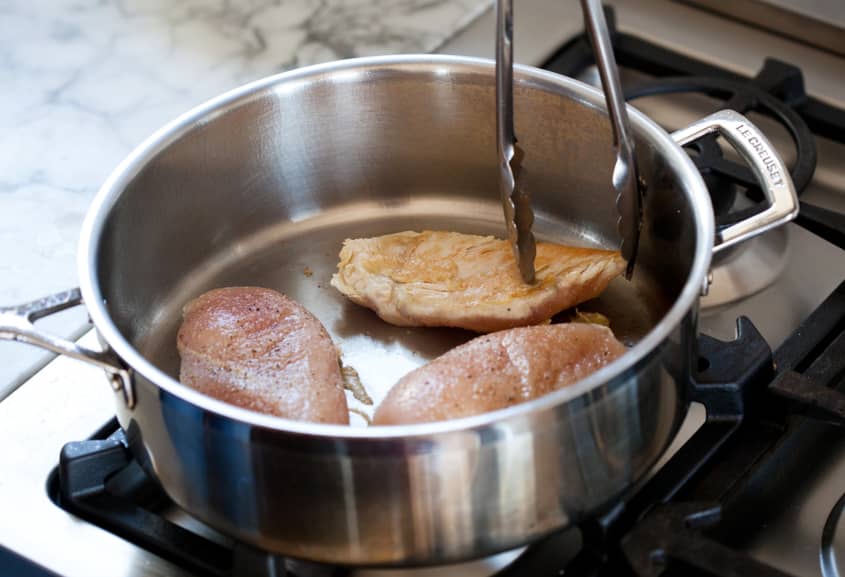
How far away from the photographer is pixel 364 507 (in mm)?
589

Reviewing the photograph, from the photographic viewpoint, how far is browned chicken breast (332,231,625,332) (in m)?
0.83

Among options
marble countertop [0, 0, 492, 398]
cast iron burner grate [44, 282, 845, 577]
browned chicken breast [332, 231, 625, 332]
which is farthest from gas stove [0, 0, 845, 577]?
marble countertop [0, 0, 492, 398]

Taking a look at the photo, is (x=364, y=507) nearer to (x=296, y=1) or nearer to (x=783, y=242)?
(x=783, y=242)

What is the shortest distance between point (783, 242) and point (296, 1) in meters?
0.61

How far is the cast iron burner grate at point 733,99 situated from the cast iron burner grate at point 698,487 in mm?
134

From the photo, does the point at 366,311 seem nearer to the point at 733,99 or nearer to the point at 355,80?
the point at 355,80

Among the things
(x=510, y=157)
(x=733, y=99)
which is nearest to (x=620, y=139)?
(x=510, y=157)

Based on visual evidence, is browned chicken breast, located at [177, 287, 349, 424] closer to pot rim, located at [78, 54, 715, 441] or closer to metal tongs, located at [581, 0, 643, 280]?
pot rim, located at [78, 54, 715, 441]

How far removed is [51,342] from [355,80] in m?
0.37

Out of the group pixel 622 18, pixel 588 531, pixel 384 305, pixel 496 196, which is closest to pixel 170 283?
pixel 384 305

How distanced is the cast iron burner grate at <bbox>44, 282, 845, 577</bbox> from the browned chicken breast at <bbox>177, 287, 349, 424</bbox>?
0.08 metres

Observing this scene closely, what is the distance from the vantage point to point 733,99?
100 centimetres

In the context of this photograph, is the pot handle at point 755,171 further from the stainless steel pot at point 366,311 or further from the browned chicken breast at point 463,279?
the browned chicken breast at point 463,279

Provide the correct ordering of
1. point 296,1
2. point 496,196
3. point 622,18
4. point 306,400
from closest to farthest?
point 306,400 < point 496,196 < point 622,18 < point 296,1
